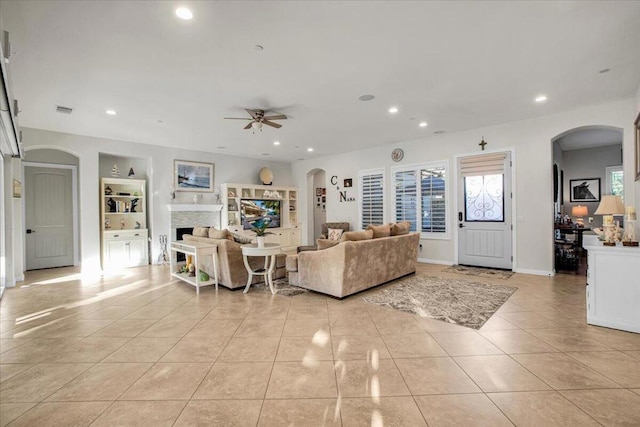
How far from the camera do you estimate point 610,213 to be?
3.70 m

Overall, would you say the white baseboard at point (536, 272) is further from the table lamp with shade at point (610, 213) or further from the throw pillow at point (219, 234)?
the throw pillow at point (219, 234)

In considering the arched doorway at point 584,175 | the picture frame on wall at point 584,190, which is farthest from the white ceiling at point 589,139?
the picture frame on wall at point 584,190

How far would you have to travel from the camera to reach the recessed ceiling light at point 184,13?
2.42m

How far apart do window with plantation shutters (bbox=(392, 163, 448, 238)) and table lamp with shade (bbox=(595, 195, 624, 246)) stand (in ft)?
9.91

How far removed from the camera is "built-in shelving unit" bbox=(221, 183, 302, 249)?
27.2 feet

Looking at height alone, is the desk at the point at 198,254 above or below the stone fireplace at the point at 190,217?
below

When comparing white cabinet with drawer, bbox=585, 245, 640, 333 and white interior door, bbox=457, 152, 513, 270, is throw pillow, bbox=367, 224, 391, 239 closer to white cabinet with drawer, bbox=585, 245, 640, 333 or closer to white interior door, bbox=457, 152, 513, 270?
white interior door, bbox=457, 152, 513, 270

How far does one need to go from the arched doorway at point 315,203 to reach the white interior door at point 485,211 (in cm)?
438

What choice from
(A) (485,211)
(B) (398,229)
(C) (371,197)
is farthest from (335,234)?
(A) (485,211)

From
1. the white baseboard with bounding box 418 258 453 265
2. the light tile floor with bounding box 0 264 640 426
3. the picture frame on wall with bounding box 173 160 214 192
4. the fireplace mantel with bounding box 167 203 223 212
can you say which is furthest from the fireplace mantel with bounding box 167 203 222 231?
the white baseboard with bounding box 418 258 453 265

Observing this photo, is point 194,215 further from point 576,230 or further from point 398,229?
point 576,230

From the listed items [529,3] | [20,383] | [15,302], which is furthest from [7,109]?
[529,3]

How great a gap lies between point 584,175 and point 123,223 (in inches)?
478

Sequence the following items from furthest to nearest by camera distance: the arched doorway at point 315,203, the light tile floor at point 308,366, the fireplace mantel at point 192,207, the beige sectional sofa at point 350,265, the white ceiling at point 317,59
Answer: the arched doorway at point 315,203 → the fireplace mantel at point 192,207 → the beige sectional sofa at point 350,265 → the white ceiling at point 317,59 → the light tile floor at point 308,366
